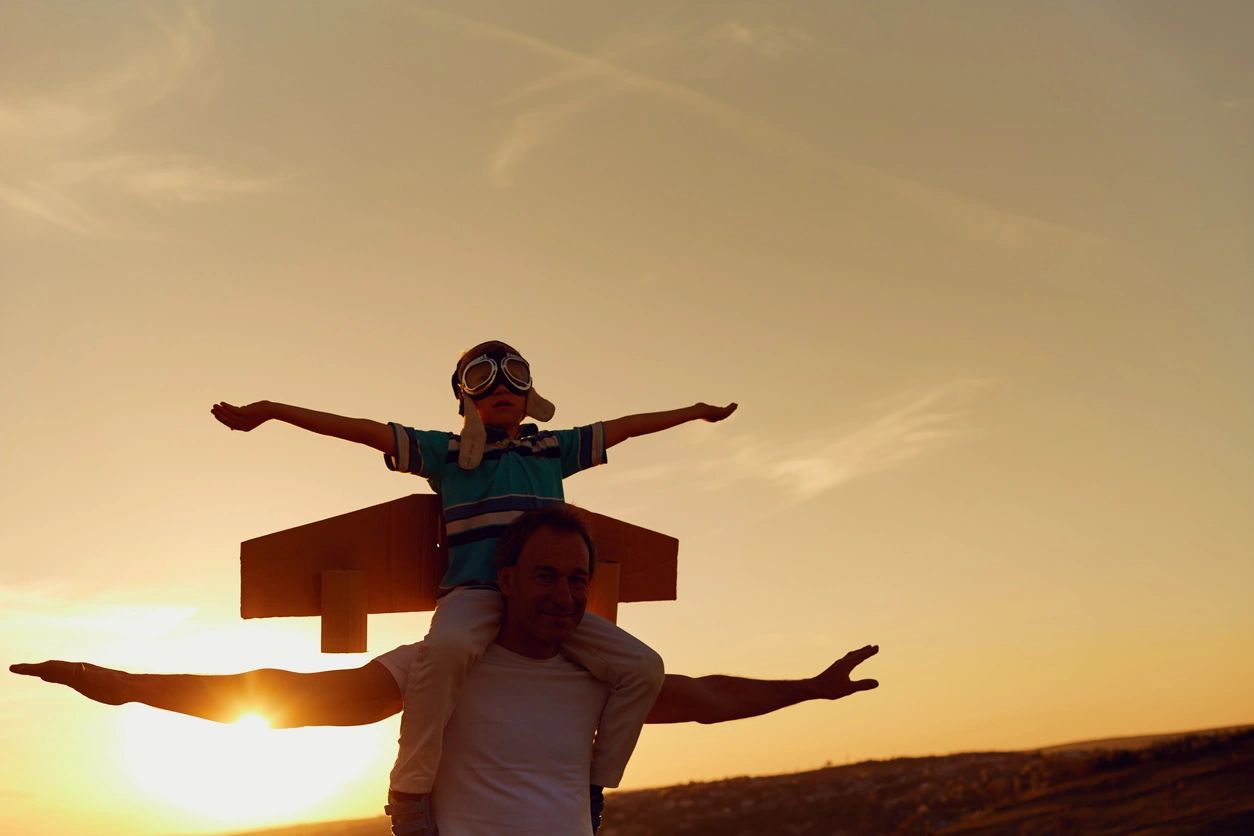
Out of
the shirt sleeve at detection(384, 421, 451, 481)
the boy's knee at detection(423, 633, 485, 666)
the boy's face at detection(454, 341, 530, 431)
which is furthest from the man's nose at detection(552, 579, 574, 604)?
the boy's face at detection(454, 341, 530, 431)

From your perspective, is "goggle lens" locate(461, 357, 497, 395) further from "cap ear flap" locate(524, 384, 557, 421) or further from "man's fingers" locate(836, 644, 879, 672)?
"man's fingers" locate(836, 644, 879, 672)

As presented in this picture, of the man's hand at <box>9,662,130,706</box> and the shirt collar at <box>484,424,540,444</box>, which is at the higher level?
the shirt collar at <box>484,424,540,444</box>

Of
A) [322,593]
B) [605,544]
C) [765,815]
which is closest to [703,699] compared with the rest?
[605,544]

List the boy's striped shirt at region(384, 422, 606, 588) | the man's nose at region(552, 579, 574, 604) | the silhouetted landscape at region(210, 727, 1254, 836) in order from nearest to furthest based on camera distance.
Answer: the man's nose at region(552, 579, 574, 604)
the boy's striped shirt at region(384, 422, 606, 588)
the silhouetted landscape at region(210, 727, 1254, 836)

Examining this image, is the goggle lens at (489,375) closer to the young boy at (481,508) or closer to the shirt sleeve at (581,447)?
the young boy at (481,508)

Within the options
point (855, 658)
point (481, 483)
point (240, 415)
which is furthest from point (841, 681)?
point (240, 415)

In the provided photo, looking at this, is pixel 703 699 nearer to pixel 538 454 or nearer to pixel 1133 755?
pixel 538 454

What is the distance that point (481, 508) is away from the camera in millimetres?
7570

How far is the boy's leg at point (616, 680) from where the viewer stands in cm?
735

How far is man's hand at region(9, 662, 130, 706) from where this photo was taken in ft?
20.2

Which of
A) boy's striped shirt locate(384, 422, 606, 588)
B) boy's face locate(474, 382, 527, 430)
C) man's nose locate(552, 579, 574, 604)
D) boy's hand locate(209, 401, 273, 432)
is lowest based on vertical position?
man's nose locate(552, 579, 574, 604)

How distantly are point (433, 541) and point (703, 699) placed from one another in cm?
158

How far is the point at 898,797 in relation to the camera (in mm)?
17938

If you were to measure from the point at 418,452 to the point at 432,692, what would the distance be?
4.30 ft
